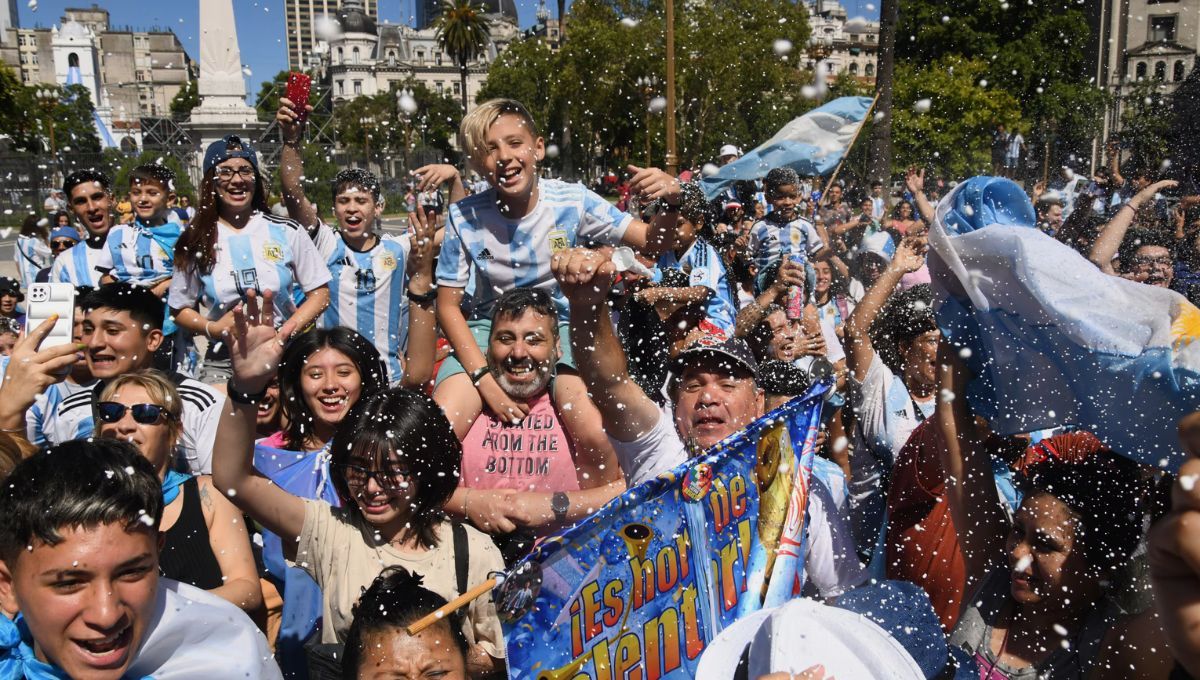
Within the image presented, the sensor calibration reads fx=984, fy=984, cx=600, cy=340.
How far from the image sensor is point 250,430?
97.6 inches

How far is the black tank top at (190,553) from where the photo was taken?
2.70 meters

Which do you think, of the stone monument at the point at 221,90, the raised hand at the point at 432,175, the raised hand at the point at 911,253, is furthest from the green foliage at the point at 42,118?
the raised hand at the point at 911,253

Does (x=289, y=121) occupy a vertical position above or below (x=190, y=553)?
above

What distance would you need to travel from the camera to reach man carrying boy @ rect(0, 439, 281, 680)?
1854 millimetres

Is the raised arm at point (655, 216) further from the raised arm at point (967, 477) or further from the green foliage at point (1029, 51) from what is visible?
the green foliage at point (1029, 51)

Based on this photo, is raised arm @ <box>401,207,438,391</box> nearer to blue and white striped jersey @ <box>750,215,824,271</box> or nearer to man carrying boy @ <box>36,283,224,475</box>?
man carrying boy @ <box>36,283,224,475</box>

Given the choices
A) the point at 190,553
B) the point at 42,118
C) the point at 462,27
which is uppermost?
the point at 462,27

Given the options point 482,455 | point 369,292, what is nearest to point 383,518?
point 482,455

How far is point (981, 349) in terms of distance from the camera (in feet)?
7.09

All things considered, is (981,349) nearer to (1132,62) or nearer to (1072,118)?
(1072,118)

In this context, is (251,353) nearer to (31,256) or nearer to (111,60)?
(31,256)

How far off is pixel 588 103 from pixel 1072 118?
56.6ft

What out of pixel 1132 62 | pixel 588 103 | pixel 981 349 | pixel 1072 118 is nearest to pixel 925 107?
pixel 1072 118

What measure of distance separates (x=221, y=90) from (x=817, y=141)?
17564mm
